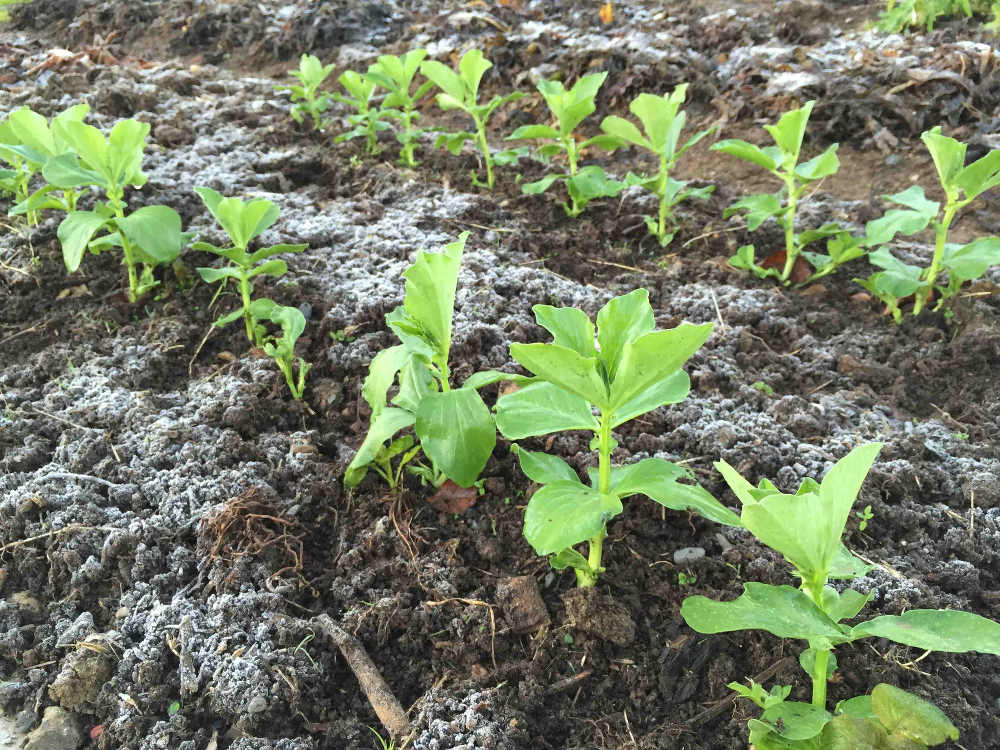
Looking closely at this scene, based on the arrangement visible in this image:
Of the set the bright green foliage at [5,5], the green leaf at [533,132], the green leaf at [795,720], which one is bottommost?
the green leaf at [795,720]

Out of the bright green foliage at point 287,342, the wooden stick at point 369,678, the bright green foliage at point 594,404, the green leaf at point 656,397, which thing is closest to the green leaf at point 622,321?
the bright green foliage at point 594,404

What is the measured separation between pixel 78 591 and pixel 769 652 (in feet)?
4.98

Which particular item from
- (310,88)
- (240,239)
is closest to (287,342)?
(240,239)

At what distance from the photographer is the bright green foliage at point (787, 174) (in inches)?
95.3

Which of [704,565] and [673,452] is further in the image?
[673,452]

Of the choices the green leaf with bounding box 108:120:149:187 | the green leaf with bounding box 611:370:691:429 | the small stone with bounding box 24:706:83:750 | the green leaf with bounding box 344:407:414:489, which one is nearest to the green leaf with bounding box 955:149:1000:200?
the green leaf with bounding box 611:370:691:429

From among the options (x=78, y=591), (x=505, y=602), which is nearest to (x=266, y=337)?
(x=78, y=591)

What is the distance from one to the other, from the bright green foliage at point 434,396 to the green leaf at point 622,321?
31cm

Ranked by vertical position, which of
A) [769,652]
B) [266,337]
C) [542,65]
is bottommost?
[769,652]

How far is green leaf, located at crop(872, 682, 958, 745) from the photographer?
1145mm

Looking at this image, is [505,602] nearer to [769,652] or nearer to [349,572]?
[349,572]

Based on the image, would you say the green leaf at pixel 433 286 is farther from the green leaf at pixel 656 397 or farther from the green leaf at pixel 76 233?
the green leaf at pixel 76 233

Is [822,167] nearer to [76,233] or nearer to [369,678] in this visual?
[369,678]

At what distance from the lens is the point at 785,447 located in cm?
192
